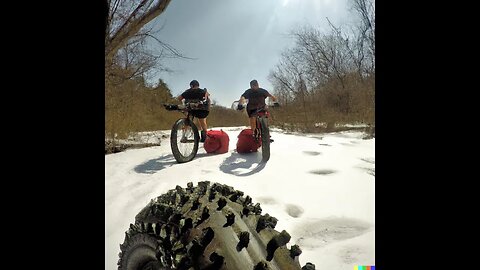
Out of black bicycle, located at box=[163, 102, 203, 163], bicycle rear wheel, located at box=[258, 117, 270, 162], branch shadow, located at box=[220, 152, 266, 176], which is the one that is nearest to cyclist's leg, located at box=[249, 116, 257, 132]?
bicycle rear wheel, located at box=[258, 117, 270, 162]

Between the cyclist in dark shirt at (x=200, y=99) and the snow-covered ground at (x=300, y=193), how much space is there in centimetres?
74

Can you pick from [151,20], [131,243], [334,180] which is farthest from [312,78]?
[131,243]

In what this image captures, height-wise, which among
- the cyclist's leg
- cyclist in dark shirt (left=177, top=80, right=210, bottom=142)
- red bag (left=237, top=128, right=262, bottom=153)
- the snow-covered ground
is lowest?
the snow-covered ground

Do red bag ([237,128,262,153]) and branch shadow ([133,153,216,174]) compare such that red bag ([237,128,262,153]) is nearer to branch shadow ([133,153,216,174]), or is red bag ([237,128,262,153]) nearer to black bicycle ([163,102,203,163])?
black bicycle ([163,102,203,163])

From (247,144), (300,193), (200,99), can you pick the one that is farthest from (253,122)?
(300,193)

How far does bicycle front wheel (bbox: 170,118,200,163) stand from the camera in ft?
9.53

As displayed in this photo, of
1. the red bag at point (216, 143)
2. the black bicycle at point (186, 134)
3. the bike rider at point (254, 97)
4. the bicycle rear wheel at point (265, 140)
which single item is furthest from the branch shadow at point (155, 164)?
the bike rider at point (254, 97)

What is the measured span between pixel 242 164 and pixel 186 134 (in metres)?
0.88
